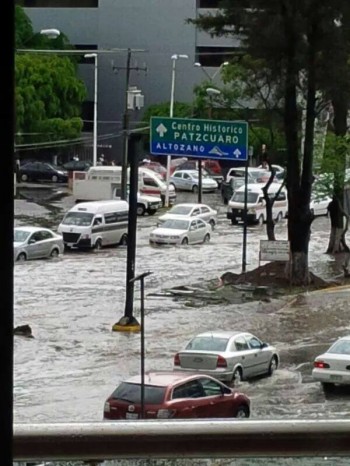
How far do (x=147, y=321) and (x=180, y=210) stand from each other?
17.0 inches

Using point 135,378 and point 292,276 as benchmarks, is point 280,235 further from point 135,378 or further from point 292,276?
point 135,378

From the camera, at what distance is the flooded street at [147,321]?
2547mm

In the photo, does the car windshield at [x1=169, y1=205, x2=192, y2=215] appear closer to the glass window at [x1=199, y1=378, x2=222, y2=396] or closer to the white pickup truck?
the white pickup truck

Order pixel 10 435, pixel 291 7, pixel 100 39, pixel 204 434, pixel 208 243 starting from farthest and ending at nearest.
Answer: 1. pixel 208 243
2. pixel 291 7
3. pixel 100 39
4. pixel 204 434
5. pixel 10 435

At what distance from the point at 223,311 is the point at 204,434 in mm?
2596

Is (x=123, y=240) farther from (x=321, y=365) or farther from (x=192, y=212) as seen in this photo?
(x=321, y=365)

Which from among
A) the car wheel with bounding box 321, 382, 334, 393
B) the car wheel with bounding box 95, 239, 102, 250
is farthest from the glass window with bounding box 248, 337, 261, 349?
the car wheel with bounding box 95, 239, 102, 250

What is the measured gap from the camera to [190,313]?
11.6 ft

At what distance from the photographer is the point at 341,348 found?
2.70 metres

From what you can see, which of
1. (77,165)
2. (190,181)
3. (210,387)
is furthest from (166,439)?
(190,181)

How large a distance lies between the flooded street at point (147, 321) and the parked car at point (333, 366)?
0.04 m

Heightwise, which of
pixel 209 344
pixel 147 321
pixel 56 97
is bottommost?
pixel 147 321

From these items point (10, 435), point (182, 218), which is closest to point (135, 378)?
point (182, 218)

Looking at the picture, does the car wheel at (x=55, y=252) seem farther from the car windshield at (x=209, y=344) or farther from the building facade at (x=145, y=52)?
the building facade at (x=145, y=52)
